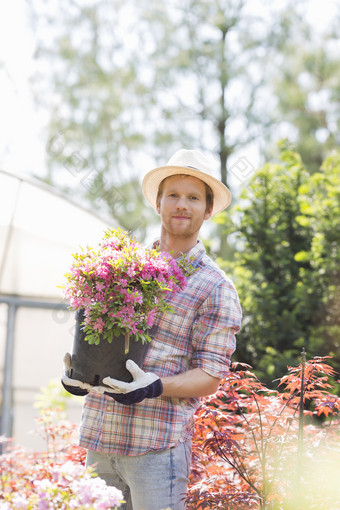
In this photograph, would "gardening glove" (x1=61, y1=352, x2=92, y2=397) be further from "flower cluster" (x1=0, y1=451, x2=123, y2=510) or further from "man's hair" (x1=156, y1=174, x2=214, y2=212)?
"man's hair" (x1=156, y1=174, x2=214, y2=212)

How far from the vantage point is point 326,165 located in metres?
4.73

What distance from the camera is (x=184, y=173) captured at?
2.06 m

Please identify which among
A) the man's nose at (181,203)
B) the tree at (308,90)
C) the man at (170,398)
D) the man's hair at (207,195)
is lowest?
the man at (170,398)

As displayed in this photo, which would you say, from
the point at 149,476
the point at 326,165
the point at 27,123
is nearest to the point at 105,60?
the point at 27,123

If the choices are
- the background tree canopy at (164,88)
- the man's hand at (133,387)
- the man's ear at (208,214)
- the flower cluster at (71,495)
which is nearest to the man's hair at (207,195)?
the man's ear at (208,214)

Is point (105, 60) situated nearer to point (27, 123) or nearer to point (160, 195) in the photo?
point (27, 123)

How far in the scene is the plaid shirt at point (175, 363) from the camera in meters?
1.81

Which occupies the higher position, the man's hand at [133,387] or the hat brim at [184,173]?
the hat brim at [184,173]

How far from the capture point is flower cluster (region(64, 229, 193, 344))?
1.62 metres

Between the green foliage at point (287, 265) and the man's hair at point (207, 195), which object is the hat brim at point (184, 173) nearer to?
the man's hair at point (207, 195)

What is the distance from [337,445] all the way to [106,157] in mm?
9313

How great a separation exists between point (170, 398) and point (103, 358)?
0.33m

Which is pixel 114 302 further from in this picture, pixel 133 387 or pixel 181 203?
pixel 181 203

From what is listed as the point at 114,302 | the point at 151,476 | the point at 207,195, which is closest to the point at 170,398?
the point at 151,476
